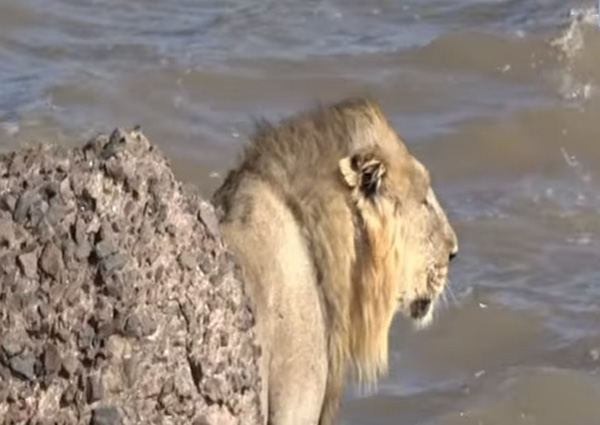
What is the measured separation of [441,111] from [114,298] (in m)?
5.55

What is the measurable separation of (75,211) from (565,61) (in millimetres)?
6239

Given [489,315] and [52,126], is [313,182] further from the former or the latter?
[52,126]

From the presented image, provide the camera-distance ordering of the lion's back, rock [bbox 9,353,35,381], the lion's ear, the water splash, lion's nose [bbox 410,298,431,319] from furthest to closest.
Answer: the water splash
lion's nose [bbox 410,298,431,319]
the lion's ear
the lion's back
rock [bbox 9,353,35,381]

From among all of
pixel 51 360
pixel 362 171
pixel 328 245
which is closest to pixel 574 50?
pixel 362 171

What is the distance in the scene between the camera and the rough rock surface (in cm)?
439

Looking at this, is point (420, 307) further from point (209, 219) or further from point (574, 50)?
point (574, 50)

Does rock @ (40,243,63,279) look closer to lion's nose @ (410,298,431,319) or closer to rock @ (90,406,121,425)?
rock @ (90,406,121,425)

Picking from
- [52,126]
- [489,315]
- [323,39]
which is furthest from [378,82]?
[489,315]

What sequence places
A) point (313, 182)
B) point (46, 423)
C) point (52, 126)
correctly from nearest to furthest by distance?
1. point (46, 423)
2. point (313, 182)
3. point (52, 126)

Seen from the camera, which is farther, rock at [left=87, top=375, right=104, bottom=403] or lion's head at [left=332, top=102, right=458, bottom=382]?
lion's head at [left=332, top=102, right=458, bottom=382]

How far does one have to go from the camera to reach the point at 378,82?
1012 centimetres

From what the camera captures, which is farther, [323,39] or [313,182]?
[323,39]

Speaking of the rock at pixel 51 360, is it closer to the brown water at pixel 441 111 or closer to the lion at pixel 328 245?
the lion at pixel 328 245

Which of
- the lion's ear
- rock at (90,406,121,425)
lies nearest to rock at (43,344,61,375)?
rock at (90,406,121,425)
